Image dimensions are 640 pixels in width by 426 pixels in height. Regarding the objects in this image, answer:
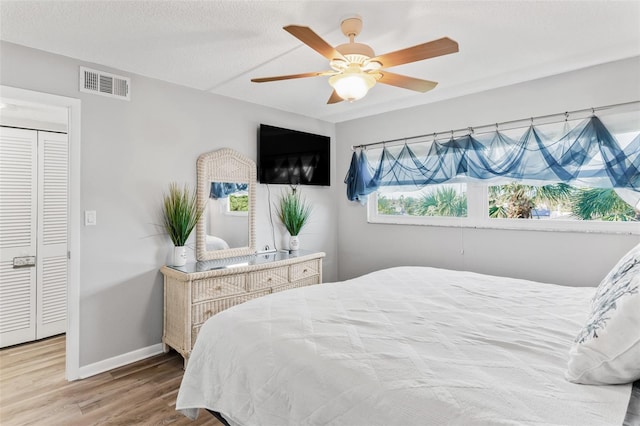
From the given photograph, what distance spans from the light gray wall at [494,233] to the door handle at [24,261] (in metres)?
3.27

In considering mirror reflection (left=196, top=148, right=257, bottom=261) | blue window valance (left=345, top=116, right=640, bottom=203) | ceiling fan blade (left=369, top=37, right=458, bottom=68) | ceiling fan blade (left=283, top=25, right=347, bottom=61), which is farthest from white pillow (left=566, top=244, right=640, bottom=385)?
mirror reflection (left=196, top=148, right=257, bottom=261)

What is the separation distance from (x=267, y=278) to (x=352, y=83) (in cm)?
194

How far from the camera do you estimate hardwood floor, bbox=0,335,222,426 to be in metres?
2.09

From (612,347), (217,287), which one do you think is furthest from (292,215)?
(612,347)

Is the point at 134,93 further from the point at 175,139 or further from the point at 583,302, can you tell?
the point at 583,302

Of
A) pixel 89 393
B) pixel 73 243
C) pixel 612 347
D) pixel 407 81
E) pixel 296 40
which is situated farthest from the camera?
pixel 73 243

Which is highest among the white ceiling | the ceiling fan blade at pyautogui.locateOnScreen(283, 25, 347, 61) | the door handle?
the white ceiling

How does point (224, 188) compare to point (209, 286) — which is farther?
point (224, 188)

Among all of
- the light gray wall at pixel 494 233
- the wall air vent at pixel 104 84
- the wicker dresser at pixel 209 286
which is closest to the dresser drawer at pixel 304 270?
the wicker dresser at pixel 209 286

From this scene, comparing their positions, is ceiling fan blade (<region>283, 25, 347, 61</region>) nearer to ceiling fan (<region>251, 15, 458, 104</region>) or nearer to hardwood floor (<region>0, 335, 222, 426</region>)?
ceiling fan (<region>251, 15, 458, 104</region>)

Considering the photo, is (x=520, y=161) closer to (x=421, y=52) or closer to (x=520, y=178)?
(x=520, y=178)

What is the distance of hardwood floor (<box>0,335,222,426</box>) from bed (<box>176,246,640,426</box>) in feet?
2.23

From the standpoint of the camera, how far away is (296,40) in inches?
87.5

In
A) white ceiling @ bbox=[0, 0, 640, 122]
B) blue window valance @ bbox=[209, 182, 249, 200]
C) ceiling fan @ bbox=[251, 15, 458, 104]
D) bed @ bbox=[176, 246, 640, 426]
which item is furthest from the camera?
blue window valance @ bbox=[209, 182, 249, 200]
